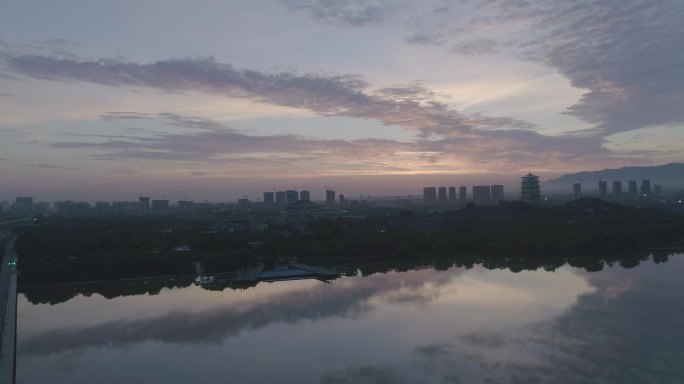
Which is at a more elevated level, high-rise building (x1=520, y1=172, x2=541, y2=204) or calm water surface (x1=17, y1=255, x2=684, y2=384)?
high-rise building (x1=520, y1=172, x2=541, y2=204)

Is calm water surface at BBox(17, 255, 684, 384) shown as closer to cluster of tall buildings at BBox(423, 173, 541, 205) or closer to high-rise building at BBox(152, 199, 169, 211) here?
cluster of tall buildings at BBox(423, 173, 541, 205)

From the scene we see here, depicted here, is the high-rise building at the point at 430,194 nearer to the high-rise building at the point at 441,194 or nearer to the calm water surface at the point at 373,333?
the high-rise building at the point at 441,194

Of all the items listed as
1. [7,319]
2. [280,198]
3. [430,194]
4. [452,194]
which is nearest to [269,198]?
[280,198]

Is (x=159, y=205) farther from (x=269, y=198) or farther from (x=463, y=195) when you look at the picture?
(x=463, y=195)

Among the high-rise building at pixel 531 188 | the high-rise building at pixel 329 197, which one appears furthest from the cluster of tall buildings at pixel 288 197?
the high-rise building at pixel 531 188

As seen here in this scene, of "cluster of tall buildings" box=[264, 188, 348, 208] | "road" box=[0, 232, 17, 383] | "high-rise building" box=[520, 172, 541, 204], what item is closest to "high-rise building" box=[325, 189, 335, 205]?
"cluster of tall buildings" box=[264, 188, 348, 208]

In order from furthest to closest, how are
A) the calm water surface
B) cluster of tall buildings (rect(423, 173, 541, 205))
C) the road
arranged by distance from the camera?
cluster of tall buildings (rect(423, 173, 541, 205)), the calm water surface, the road

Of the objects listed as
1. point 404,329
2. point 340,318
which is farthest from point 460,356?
point 340,318

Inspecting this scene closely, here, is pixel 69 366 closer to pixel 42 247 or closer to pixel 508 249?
pixel 42 247
